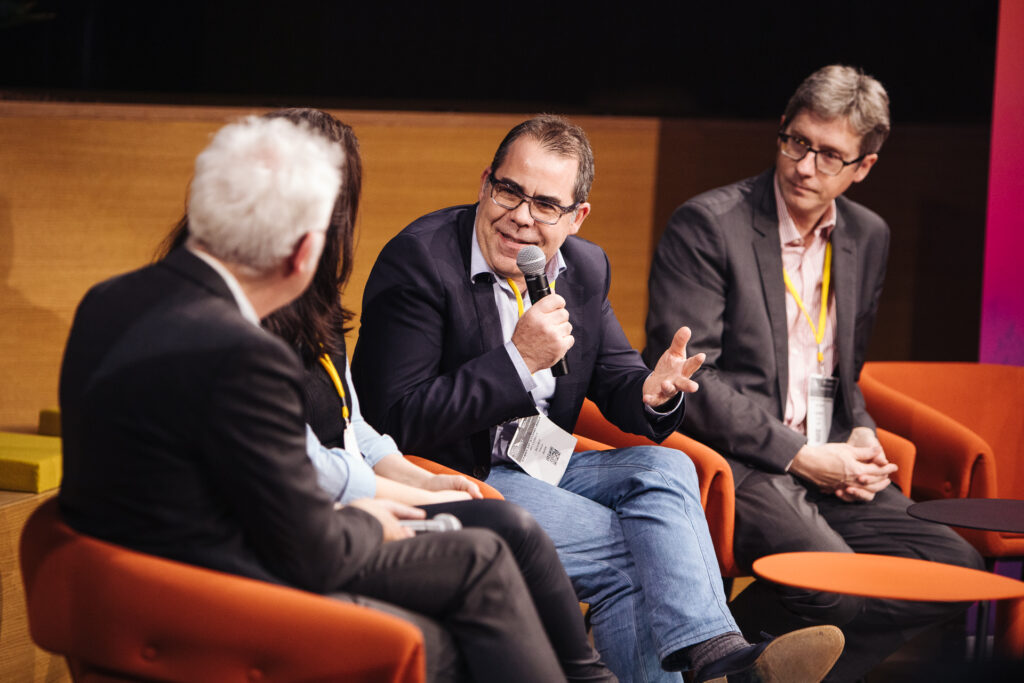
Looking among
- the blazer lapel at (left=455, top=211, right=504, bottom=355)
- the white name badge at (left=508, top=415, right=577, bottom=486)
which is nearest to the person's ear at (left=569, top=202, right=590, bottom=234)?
the blazer lapel at (left=455, top=211, right=504, bottom=355)

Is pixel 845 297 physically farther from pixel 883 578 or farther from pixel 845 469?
pixel 883 578

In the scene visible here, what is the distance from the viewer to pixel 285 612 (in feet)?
5.24

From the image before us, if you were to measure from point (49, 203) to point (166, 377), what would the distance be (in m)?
2.30

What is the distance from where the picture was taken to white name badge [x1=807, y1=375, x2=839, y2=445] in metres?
3.16

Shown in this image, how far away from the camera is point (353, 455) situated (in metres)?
2.24

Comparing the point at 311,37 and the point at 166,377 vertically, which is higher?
the point at 311,37

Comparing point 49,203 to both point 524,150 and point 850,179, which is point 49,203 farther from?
point 850,179

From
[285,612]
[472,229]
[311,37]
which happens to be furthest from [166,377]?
[311,37]

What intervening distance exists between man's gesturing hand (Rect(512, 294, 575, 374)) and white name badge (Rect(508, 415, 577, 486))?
247 mm

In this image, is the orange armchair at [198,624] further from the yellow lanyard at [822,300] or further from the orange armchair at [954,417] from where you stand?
the orange armchair at [954,417]

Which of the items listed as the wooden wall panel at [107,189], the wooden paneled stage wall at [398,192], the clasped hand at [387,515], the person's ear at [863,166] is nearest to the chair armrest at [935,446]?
the person's ear at [863,166]

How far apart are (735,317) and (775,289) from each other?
0.46 feet

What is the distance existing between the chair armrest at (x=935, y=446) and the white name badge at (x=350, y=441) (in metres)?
1.80

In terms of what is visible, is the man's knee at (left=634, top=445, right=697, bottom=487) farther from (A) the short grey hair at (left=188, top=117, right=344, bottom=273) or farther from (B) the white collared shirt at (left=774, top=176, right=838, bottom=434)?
(A) the short grey hair at (left=188, top=117, right=344, bottom=273)
